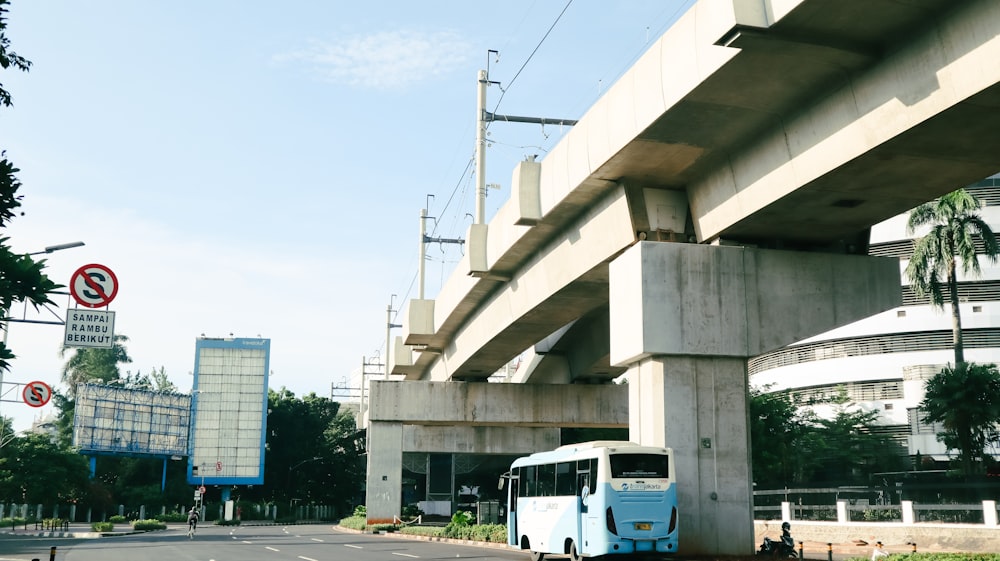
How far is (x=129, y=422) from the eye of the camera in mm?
90500

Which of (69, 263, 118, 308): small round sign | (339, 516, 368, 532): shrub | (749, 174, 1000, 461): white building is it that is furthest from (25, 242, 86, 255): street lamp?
(749, 174, 1000, 461): white building

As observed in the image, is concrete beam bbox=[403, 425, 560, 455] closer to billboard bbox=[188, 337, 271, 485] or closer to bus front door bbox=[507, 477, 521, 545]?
bus front door bbox=[507, 477, 521, 545]

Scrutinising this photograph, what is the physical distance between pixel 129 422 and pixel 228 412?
10116mm

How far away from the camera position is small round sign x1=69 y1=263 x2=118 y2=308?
2581 centimetres

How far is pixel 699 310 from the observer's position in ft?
74.4

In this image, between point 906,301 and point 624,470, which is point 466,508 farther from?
point 624,470

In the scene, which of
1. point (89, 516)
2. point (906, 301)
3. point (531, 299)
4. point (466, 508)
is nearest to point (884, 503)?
point (531, 299)

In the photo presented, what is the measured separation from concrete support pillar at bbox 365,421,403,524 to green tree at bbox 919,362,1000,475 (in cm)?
→ 2676

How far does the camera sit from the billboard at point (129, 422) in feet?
283

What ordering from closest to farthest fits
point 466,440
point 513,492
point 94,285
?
1. point 94,285
2. point 513,492
3. point 466,440

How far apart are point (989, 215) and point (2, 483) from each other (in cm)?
7440

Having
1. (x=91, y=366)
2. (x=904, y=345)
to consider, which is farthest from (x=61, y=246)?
(x=91, y=366)

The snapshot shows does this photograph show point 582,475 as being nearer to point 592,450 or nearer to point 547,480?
point 592,450

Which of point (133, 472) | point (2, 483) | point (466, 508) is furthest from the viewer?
point (133, 472)
